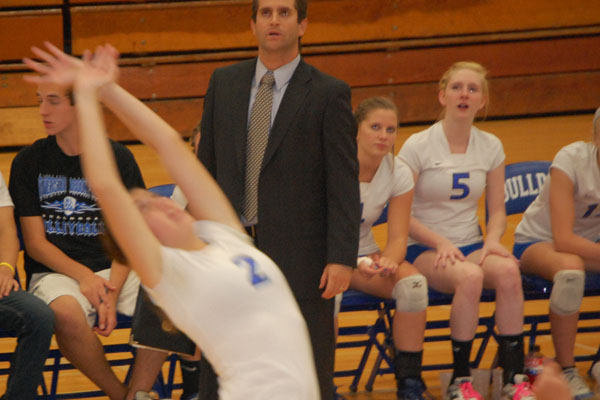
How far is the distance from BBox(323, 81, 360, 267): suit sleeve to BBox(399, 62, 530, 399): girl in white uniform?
45.3 inches

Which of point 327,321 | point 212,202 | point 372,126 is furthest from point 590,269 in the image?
point 212,202

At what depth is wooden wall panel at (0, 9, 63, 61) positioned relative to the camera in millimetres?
9742

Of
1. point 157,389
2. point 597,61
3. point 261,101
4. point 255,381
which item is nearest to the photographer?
A: point 255,381

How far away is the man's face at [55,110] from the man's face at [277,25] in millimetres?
1280

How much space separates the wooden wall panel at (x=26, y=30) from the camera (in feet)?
32.0

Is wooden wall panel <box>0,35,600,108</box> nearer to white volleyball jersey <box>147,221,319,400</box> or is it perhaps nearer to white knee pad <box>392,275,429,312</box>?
white knee pad <box>392,275,429,312</box>

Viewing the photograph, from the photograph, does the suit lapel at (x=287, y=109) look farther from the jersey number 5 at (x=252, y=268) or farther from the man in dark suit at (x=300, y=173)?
the jersey number 5 at (x=252, y=268)

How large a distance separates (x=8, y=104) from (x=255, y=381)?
8.35 metres

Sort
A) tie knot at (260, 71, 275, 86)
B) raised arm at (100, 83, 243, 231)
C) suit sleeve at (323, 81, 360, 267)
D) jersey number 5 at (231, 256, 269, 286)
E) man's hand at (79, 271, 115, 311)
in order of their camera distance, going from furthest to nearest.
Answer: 1. man's hand at (79, 271, 115, 311)
2. tie knot at (260, 71, 275, 86)
3. suit sleeve at (323, 81, 360, 267)
4. raised arm at (100, 83, 243, 231)
5. jersey number 5 at (231, 256, 269, 286)

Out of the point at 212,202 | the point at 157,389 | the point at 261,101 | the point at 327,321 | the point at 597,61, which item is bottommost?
the point at 157,389

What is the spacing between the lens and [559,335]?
14.8 ft

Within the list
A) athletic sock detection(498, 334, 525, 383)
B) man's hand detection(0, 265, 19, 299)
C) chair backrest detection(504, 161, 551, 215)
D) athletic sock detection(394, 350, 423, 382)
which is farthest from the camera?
chair backrest detection(504, 161, 551, 215)

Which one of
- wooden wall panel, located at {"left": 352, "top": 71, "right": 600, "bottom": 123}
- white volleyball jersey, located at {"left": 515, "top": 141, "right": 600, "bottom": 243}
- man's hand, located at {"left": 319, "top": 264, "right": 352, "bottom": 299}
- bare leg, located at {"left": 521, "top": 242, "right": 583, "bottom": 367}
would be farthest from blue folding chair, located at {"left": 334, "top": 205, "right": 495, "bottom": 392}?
wooden wall panel, located at {"left": 352, "top": 71, "right": 600, "bottom": 123}

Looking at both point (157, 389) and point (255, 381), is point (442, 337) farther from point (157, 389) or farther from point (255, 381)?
point (255, 381)
